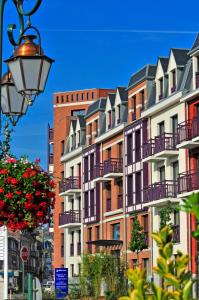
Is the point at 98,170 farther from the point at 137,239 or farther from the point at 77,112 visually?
the point at 77,112

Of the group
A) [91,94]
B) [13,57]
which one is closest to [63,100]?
[91,94]

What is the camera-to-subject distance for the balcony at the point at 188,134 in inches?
1466

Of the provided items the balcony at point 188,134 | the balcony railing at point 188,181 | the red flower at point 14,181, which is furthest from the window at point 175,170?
the red flower at point 14,181

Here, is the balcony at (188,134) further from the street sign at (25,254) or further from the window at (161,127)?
the street sign at (25,254)

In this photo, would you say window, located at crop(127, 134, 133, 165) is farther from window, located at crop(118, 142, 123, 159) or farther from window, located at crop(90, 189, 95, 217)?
window, located at crop(90, 189, 95, 217)

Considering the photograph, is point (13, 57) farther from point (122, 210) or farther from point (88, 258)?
point (122, 210)

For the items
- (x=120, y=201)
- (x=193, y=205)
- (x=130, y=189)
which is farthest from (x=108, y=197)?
(x=193, y=205)

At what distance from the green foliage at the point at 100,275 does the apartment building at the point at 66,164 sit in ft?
61.2

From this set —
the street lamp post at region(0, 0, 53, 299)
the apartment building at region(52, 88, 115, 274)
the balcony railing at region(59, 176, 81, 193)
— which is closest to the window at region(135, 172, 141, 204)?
the balcony railing at region(59, 176, 81, 193)

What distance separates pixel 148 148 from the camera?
4231 centimetres

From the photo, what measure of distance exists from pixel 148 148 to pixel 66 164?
20.1 meters

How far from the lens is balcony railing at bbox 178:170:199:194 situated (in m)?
37.2

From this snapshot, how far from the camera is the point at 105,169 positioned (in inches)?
1983

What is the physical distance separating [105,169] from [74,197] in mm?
9164
